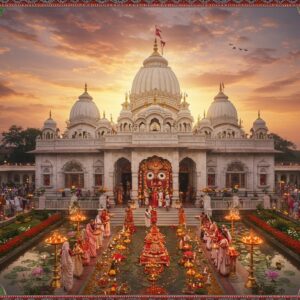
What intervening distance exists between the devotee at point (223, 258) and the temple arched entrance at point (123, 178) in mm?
11837

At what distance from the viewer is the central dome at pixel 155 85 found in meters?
25.3

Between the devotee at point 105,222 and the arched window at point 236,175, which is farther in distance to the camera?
Result: the arched window at point 236,175

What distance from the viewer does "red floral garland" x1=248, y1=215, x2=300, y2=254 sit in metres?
11.7

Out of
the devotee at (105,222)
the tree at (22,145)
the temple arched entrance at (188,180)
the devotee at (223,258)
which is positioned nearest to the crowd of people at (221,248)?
the devotee at (223,258)

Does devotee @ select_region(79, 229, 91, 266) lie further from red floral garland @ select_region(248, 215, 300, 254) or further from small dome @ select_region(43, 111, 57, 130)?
small dome @ select_region(43, 111, 57, 130)

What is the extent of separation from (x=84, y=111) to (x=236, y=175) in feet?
35.6

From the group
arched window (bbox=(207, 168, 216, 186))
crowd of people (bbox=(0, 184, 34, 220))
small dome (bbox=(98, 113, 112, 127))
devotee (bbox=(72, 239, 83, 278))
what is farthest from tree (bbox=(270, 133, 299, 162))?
devotee (bbox=(72, 239, 83, 278))

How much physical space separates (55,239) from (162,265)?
3.01 m

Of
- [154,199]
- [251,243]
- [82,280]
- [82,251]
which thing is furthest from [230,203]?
[82,280]

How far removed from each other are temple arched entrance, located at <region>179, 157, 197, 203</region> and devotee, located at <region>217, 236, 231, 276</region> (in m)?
11.3

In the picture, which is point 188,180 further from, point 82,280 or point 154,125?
point 82,280

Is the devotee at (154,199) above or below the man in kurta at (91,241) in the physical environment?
above

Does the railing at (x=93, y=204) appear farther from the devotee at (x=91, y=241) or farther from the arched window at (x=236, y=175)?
the devotee at (x=91, y=241)

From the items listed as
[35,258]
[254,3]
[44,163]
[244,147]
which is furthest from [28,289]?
[244,147]
